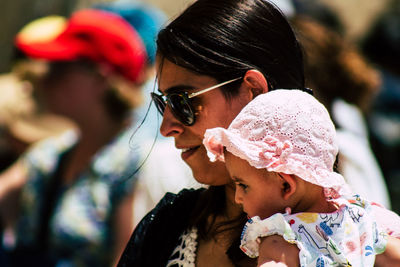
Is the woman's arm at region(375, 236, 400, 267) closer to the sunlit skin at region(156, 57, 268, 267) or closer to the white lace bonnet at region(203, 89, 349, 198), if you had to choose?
the white lace bonnet at region(203, 89, 349, 198)

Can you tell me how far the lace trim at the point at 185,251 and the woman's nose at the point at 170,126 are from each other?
13.6 inches

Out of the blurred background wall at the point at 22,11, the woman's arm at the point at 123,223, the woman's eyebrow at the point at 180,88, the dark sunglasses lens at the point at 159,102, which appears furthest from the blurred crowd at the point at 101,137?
the blurred background wall at the point at 22,11

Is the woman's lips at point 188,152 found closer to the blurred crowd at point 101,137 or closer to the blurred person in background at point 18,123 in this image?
the blurred crowd at point 101,137

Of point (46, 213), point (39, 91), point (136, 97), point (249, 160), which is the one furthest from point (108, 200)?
point (249, 160)

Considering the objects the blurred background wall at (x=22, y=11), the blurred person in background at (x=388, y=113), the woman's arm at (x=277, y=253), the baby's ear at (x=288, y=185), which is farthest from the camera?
the blurred person in background at (x=388, y=113)

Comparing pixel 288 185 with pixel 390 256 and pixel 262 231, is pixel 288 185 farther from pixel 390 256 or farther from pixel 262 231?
pixel 390 256

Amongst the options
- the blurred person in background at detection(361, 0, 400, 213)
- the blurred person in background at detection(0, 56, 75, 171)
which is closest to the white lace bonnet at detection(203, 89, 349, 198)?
the blurred person in background at detection(0, 56, 75, 171)

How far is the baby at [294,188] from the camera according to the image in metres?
1.77

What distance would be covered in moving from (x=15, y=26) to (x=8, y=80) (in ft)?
4.02

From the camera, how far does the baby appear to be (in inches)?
69.8

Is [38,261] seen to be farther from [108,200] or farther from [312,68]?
[312,68]

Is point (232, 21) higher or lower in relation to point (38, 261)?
higher

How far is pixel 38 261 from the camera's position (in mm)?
4074

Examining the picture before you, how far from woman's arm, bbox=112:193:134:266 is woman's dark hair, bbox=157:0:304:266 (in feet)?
5.59
